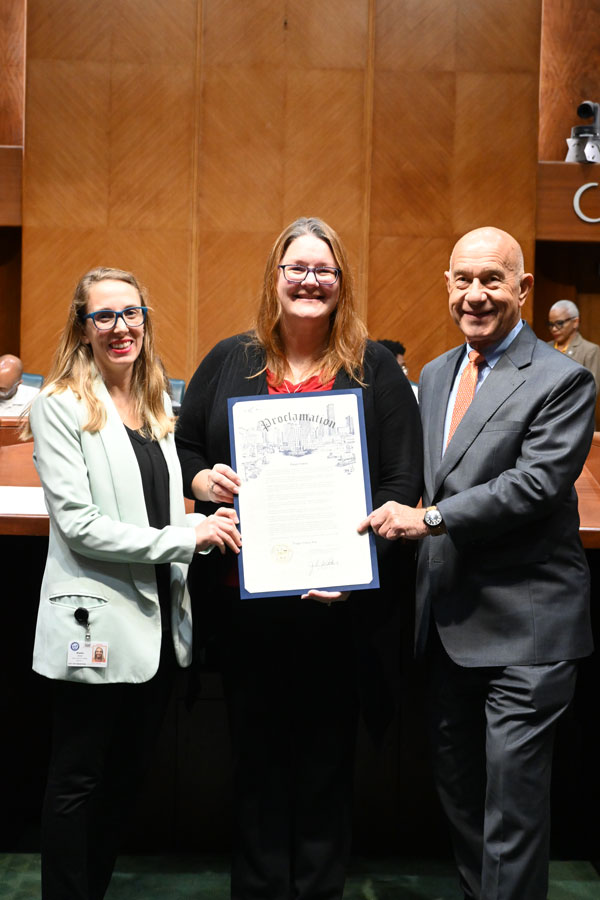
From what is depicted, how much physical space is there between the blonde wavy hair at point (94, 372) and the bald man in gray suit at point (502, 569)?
1.89 feet

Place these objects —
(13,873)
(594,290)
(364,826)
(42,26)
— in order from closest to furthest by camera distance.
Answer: (13,873) → (364,826) → (42,26) → (594,290)

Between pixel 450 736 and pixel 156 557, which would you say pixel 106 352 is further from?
pixel 450 736

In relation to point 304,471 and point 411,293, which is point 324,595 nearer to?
point 304,471

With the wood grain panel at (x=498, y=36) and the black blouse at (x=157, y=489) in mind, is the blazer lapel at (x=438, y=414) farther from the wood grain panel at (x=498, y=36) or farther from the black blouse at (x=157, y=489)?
the wood grain panel at (x=498, y=36)

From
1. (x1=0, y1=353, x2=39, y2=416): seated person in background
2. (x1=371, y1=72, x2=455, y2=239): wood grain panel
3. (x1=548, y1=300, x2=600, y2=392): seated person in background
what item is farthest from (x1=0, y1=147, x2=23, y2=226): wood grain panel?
(x1=548, y1=300, x2=600, y2=392): seated person in background

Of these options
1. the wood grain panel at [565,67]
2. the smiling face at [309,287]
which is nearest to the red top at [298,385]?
the smiling face at [309,287]

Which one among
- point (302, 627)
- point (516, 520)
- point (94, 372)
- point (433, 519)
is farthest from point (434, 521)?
point (94, 372)

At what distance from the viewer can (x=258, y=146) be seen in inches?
349

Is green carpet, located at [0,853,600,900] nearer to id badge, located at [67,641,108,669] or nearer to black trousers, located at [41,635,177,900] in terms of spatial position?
black trousers, located at [41,635,177,900]

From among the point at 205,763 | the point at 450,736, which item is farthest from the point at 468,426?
the point at 205,763

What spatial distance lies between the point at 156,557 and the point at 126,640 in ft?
0.63

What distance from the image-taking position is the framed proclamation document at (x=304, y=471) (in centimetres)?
204

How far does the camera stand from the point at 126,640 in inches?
79.5

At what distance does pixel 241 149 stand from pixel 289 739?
297 inches
